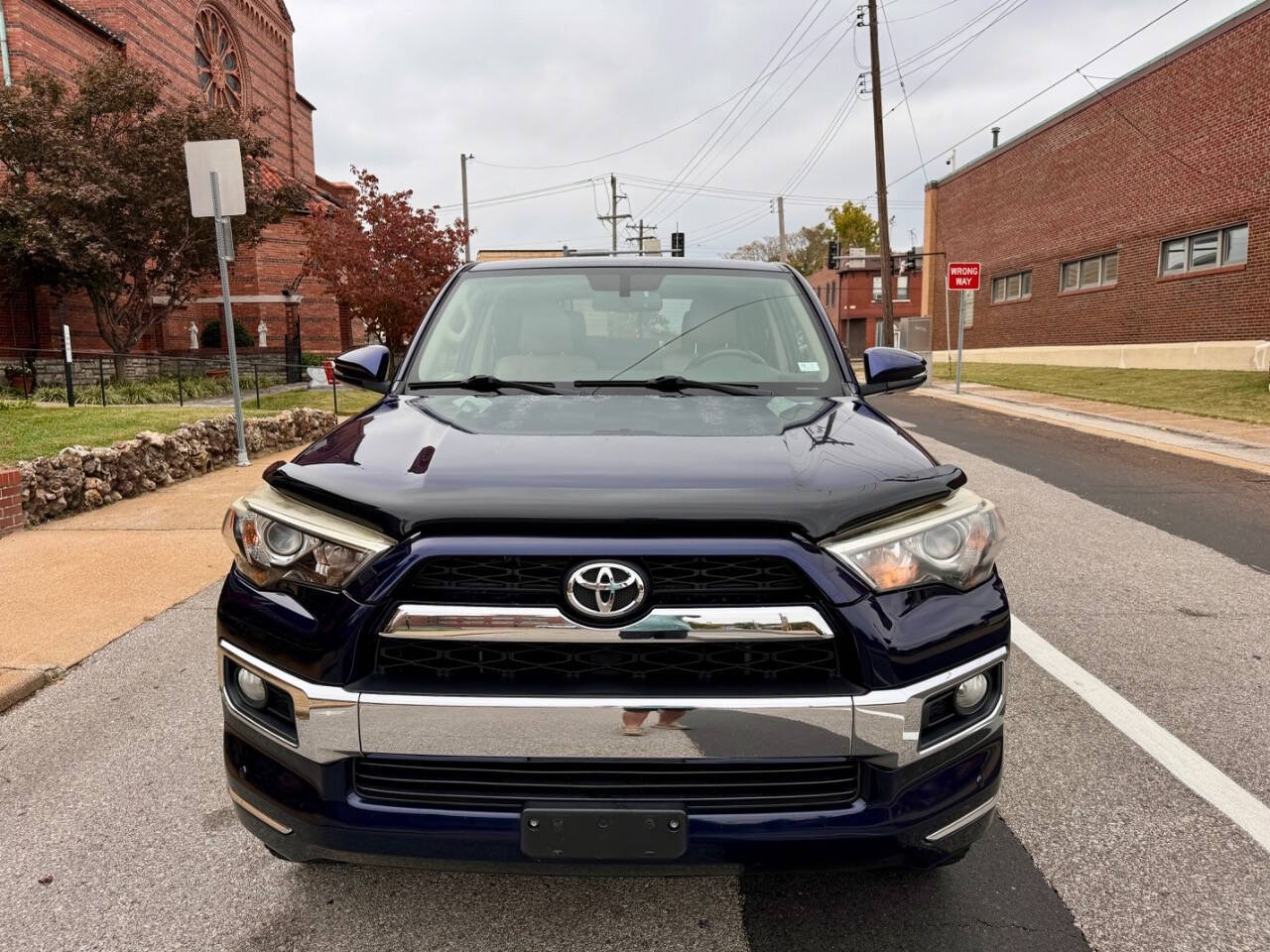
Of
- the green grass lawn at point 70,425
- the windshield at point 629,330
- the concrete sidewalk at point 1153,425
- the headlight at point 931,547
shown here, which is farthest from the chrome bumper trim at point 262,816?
the concrete sidewalk at point 1153,425

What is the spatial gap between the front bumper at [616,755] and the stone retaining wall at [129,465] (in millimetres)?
6273

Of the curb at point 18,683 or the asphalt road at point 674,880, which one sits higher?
the curb at point 18,683

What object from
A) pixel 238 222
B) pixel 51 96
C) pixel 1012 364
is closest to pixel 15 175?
pixel 51 96

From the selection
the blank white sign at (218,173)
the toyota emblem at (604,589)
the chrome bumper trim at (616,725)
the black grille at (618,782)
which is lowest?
the black grille at (618,782)

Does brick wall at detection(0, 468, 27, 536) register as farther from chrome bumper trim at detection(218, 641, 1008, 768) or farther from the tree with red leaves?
the tree with red leaves

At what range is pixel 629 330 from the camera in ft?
11.9

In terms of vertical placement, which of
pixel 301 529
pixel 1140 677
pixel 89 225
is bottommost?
pixel 1140 677

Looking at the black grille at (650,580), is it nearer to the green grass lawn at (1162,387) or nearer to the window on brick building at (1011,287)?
the green grass lawn at (1162,387)

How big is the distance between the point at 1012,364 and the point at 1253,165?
12.0 metres

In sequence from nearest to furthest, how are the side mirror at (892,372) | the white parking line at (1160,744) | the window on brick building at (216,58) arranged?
the white parking line at (1160,744) < the side mirror at (892,372) < the window on brick building at (216,58)

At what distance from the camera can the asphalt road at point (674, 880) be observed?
234 centimetres

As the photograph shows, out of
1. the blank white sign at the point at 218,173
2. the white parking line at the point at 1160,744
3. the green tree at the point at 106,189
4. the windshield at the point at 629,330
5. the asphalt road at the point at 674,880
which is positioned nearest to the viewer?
the asphalt road at the point at 674,880

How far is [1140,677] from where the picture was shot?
4.10 metres

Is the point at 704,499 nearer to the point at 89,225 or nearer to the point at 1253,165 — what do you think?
the point at 89,225
